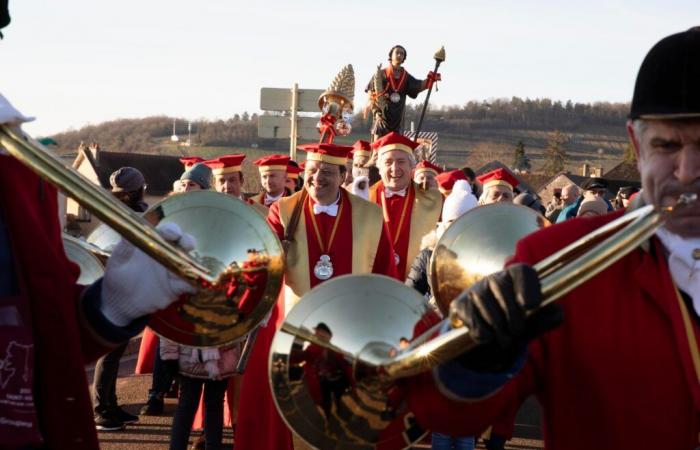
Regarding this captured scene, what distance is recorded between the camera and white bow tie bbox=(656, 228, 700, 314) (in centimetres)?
227

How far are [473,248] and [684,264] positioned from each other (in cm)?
149

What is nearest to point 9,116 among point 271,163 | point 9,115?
point 9,115

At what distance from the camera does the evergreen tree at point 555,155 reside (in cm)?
8269

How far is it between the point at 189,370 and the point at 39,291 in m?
3.98

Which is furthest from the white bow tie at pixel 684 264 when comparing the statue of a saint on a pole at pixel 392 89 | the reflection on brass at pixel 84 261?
the statue of a saint on a pole at pixel 392 89

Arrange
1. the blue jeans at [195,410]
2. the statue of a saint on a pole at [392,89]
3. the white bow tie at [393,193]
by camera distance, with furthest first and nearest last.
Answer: the statue of a saint on a pole at [392,89], the white bow tie at [393,193], the blue jeans at [195,410]

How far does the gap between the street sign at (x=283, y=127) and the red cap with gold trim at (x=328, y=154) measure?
18.2ft

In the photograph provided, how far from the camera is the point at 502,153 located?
90562 millimetres

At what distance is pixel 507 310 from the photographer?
1.97m

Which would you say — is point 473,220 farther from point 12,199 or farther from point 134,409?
point 134,409

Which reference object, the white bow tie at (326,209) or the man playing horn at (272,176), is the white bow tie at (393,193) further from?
the white bow tie at (326,209)

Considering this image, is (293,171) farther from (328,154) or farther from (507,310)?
(507,310)

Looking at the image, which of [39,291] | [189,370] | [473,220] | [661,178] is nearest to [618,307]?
[661,178]

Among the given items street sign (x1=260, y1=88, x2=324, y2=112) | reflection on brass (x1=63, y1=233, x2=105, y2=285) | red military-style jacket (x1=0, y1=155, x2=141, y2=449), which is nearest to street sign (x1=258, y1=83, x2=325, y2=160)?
street sign (x1=260, y1=88, x2=324, y2=112)
